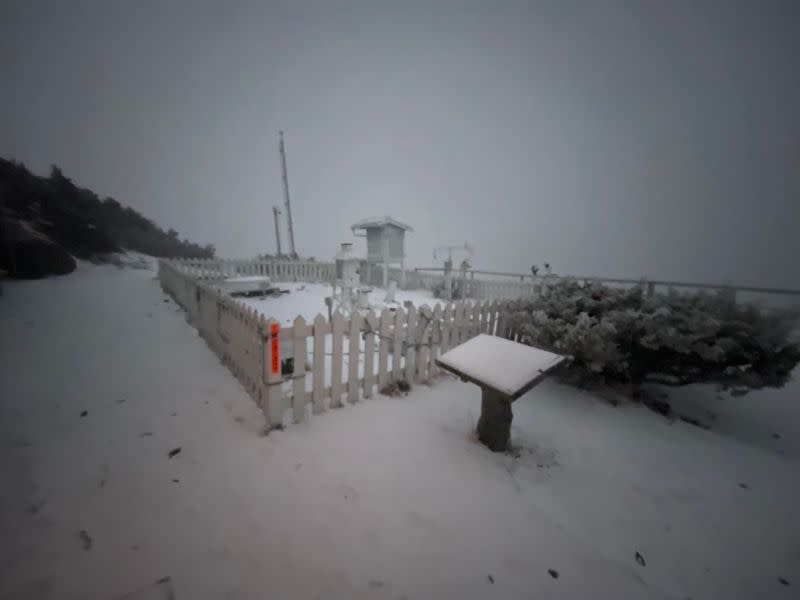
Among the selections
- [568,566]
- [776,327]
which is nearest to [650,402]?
[776,327]

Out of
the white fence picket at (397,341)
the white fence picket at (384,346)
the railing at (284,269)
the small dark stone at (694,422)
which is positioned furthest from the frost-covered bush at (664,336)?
the railing at (284,269)

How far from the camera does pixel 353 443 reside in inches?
114

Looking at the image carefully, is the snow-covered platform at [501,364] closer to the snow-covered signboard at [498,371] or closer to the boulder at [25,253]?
the snow-covered signboard at [498,371]

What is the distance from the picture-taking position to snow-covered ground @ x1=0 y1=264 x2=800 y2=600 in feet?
5.65

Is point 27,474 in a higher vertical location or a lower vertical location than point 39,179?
lower

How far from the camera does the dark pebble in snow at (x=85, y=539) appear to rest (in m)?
1.78

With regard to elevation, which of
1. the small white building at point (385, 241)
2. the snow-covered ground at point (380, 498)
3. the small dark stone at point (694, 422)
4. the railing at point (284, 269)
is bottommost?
the small dark stone at point (694, 422)

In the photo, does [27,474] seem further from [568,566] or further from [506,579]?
[568,566]

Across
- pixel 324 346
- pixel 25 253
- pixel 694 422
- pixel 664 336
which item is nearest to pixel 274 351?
pixel 324 346

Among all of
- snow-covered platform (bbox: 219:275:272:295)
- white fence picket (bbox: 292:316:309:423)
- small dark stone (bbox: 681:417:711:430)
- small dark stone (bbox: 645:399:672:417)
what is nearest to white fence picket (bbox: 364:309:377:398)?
white fence picket (bbox: 292:316:309:423)

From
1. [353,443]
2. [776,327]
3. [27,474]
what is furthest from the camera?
[776,327]

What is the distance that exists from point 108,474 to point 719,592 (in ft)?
14.0

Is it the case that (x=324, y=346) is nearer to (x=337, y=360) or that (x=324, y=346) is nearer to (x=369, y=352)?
(x=337, y=360)

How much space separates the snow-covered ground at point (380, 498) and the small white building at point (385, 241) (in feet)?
38.0
